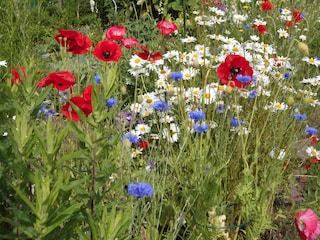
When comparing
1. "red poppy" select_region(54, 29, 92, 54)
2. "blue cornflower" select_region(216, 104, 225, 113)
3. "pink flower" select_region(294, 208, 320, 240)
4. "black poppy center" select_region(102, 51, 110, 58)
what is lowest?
"pink flower" select_region(294, 208, 320, 240)

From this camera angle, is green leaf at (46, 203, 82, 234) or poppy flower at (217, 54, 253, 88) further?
poppy flower at (217, 54, 253, 88)

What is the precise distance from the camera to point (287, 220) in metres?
2.46

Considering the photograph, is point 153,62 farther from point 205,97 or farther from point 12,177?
point 12,177

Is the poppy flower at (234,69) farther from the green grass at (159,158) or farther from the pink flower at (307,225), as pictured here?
the pink flower at (307,225)

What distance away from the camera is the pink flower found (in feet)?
6.23

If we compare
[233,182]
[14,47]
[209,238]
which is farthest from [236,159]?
[14,47]

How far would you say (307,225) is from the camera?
6.23 feet

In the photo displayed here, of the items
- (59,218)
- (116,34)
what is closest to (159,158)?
(116,34)

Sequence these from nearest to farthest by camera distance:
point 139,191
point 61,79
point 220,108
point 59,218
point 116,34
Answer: point 59,218, point 139,191, point 61,79, point 220,108, point 116,34

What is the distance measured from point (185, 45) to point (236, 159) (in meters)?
1.54

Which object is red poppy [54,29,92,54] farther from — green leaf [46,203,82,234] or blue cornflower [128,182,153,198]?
green leaf [46,203,82,234]

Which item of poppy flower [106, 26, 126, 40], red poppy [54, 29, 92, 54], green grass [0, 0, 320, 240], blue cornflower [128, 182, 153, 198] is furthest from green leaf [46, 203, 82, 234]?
poppy flower [106, 26, 126, 40]

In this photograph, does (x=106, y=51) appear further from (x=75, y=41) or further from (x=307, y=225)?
(x=307, y=225)

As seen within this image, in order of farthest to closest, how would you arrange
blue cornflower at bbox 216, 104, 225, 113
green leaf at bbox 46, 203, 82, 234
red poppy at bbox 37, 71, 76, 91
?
blue cornflower at bbox 216, 104, 225, 113, red poppy at bbox 37, 71, 76, 91, green leaf at bbox 46, 203, 82, 234
